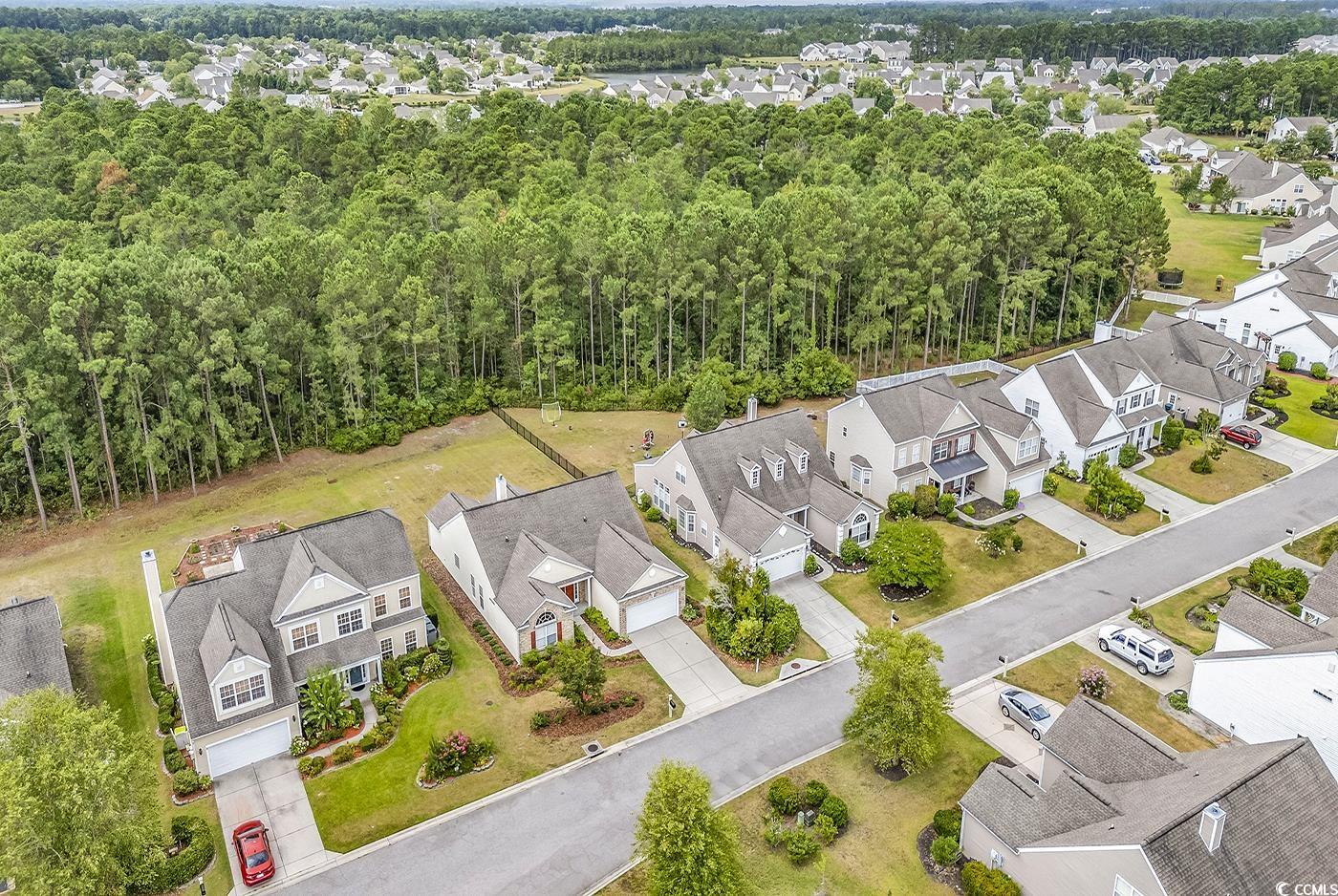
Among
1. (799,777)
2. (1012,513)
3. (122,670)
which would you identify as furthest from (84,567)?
(1012,513)

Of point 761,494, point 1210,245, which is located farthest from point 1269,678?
point 1210,245

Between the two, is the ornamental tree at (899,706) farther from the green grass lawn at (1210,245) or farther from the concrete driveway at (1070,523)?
the green grass lawn at (1210,245)

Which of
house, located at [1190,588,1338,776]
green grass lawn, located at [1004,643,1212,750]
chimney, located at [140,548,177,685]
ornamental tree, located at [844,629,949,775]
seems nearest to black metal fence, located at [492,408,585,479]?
chimney, located at [140,548,177,685]

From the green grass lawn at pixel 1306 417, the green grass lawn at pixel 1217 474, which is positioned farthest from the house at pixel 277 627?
the green grass lawn at pixel 1306 417

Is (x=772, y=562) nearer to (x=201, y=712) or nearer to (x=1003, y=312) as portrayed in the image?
(x=201, y=712)

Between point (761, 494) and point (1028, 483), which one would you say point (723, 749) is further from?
point (1028, 483)
